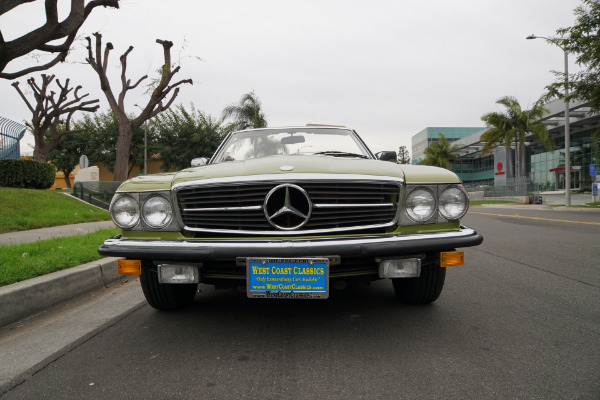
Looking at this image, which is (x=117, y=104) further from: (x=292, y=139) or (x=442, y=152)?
(x=442, y=152)

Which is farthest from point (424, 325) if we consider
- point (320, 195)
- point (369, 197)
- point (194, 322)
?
point (194, 322)

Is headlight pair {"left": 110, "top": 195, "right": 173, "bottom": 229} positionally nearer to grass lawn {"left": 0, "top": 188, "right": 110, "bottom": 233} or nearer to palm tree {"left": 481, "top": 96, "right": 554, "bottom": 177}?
grass lawn {"left": 0, "top": 188, "right": 110, "bottom": 233}

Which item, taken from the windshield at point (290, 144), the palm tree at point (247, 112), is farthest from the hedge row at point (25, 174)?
the palm tree at point (247, 112)

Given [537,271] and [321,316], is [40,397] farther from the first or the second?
[537,271]

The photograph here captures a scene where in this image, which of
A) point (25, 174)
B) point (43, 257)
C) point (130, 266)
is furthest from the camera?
point (25, 174)

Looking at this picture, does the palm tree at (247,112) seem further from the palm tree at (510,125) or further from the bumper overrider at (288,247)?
the bumper overrider at (288,247)

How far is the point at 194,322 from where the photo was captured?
3098 millimetres

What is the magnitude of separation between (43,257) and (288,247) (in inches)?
132

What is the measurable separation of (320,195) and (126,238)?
1326mm

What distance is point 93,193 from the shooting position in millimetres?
15336

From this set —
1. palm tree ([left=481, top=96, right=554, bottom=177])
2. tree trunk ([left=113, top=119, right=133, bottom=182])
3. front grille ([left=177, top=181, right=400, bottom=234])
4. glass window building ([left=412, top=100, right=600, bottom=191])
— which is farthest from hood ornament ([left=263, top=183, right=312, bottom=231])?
palm tree ([left=481, top=96, right=554, bottom=177])

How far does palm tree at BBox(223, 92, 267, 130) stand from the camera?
31984 mm

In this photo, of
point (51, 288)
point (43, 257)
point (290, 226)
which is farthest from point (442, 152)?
point (290, 226)

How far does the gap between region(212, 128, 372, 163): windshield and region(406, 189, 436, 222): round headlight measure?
48.7 inches
